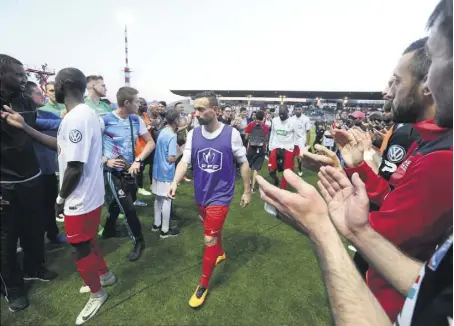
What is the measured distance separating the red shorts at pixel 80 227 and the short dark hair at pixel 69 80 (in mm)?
1100

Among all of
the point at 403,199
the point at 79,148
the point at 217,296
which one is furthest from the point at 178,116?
the point at 403,199

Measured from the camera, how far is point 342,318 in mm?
885

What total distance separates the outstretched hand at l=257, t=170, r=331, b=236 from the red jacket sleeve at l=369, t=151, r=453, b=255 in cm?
40

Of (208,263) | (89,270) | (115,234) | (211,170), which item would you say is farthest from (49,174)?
(208,263)

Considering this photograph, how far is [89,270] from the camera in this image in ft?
7.98

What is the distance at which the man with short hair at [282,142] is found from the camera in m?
6.50

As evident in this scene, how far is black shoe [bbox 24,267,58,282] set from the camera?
2.88m

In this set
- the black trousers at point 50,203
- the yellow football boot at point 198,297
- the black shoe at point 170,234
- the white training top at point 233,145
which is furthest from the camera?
the black shoe at point 170,234

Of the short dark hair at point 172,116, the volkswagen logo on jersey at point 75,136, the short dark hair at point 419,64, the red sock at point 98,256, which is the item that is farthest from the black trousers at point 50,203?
the short dark hair at point 419,64

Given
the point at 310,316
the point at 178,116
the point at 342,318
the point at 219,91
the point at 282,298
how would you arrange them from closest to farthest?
the point at 342,318 → the point at 310,316 → the point at 282,298 → the point at 178,116 → the point at 219,91

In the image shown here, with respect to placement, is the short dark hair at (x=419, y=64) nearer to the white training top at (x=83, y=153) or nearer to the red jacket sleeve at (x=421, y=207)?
the red jacket sleeve at (x=421, y=207)

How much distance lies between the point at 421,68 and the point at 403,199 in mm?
1022

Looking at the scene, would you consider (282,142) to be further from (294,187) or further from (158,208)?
(294,187)

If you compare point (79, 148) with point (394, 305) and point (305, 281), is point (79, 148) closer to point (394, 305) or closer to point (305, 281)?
point (394, 305)
